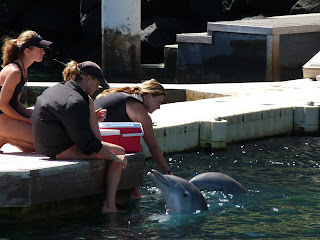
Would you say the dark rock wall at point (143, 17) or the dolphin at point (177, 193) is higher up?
the dark rock wall at point (143, 17)

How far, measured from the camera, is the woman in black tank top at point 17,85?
6.27 meters

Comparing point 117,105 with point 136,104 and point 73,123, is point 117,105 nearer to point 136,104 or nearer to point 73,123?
point 136,104

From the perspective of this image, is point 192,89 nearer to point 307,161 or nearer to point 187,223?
point 307,161

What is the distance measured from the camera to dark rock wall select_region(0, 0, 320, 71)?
23797mm

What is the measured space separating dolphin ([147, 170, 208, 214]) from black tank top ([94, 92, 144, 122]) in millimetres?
673

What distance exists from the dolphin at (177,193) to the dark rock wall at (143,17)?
16.5m

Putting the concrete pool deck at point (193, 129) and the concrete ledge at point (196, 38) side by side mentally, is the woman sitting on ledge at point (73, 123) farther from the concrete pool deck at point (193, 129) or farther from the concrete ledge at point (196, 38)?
the concrete ledge at point (196, 38)

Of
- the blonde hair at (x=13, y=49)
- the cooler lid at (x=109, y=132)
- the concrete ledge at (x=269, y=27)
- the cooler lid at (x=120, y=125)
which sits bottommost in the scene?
the cooler lid at (x=109, y=132)

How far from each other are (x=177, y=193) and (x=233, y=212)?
25.8 inches

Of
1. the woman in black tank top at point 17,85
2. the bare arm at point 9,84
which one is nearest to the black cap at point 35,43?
the woman in black tank top at point 17,85

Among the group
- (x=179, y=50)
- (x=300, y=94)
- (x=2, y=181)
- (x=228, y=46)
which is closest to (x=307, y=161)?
(x=300, y=94)

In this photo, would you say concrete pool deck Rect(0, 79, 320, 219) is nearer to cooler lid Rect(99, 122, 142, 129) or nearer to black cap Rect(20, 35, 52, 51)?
cooler lid Rect(99, 122, 142, 129)

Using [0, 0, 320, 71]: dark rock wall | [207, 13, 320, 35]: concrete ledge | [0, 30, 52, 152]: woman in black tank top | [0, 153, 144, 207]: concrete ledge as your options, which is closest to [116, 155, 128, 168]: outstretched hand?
[0, 153, 144, 207]: concrete ledge

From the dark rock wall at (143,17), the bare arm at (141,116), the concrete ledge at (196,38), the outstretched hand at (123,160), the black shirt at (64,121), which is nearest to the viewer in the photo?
the black shirt at (64,121)
